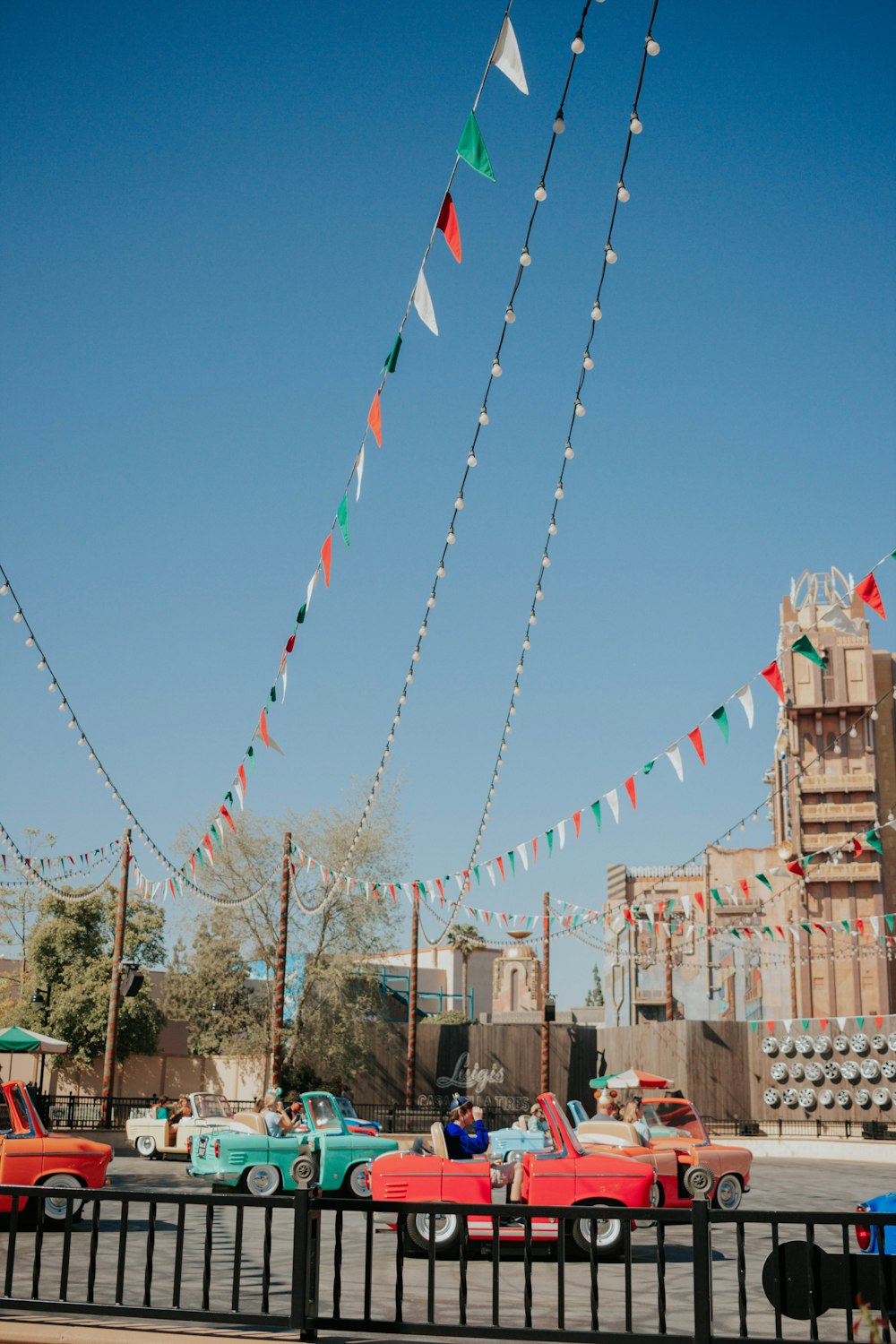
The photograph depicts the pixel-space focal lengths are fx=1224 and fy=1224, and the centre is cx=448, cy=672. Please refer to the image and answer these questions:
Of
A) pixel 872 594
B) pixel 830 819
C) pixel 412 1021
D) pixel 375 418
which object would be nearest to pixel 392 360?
pixel 375 418

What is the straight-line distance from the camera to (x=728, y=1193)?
14.3 m

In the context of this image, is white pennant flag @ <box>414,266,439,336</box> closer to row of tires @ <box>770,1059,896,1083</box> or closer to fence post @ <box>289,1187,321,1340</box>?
fence post @ <box>289,1187,321,1340</box>

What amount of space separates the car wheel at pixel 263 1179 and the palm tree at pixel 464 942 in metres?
56.1

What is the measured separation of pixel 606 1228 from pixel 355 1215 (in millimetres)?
4598

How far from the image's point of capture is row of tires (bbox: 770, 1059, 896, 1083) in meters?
33.6

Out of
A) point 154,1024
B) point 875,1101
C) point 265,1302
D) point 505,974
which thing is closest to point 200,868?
point 154,1024

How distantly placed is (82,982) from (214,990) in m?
4.35

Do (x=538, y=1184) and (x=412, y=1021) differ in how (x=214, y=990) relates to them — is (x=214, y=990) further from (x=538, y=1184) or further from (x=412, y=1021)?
(x=538, y=1184)

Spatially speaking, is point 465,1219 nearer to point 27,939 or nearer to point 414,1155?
point 414,1155

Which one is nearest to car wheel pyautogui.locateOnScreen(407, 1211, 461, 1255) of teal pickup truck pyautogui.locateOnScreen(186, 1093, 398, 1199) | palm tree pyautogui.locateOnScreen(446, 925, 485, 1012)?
teal pickup truck pyautogui.locateOnScreen(186, 1093, 398, 1199)

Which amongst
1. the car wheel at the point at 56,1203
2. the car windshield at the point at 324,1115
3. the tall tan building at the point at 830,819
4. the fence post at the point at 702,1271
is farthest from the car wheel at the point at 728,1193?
the tall tan building at the point at 830,819

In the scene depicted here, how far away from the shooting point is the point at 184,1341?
6.73 metres

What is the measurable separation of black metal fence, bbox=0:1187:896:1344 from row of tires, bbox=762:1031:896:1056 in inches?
861

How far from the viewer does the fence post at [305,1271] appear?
685 centimetres
